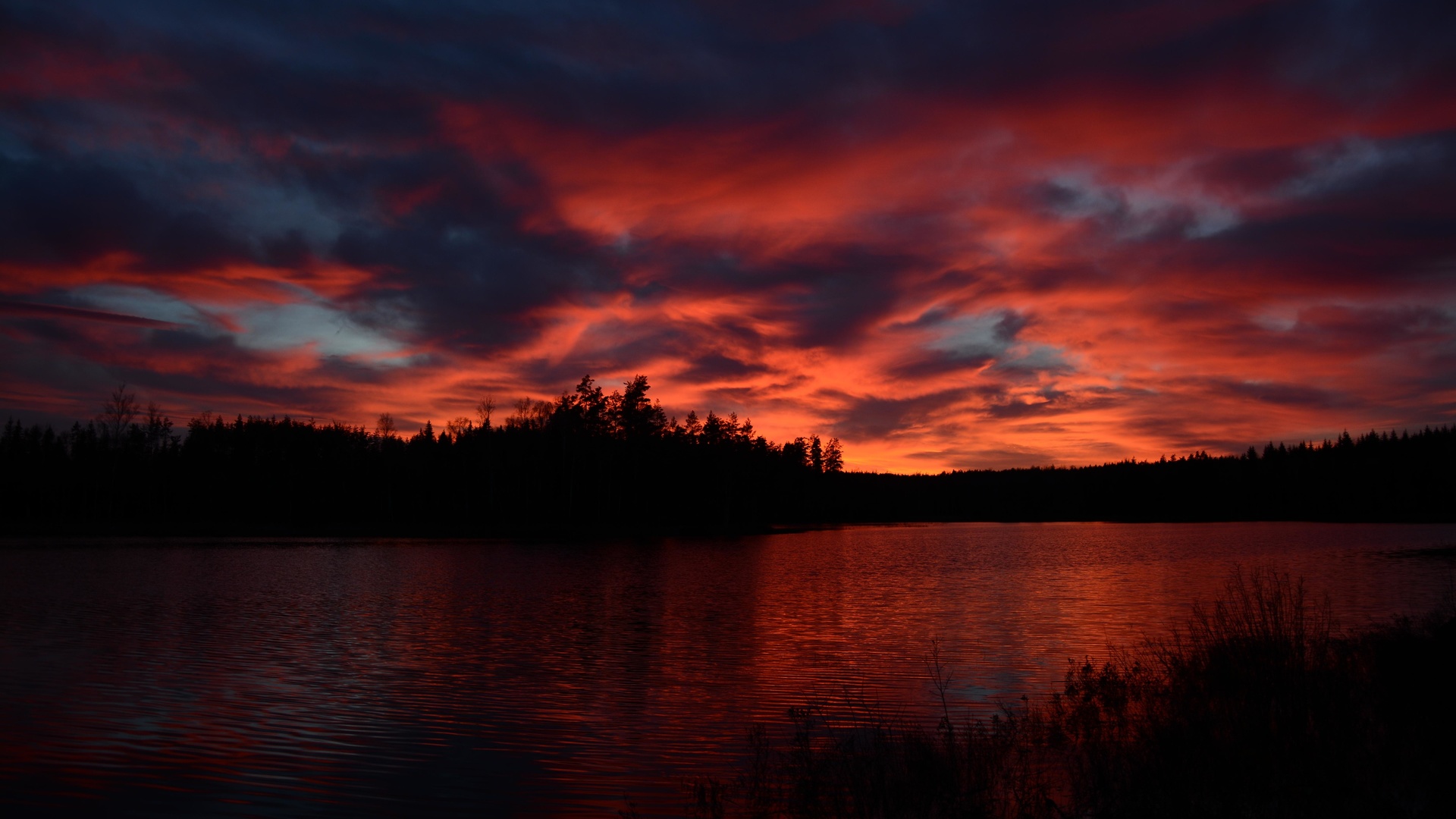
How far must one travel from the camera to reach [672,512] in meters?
124

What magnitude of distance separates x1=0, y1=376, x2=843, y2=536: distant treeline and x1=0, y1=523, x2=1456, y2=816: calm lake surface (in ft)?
205

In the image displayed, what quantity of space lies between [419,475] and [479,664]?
401ft

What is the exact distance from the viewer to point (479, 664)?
2009cm

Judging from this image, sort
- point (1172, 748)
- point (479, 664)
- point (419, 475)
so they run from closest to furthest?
point (1172, 748)
point (479, 664)
point (419, 475)

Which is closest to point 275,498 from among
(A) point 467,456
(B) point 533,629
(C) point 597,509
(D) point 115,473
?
(D) point 115,473

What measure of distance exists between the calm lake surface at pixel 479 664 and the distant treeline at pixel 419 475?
205 ft

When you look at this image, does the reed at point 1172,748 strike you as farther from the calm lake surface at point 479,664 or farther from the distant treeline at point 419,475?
the distant treeline at point 419,475

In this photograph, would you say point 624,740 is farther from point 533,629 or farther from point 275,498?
point 275,498

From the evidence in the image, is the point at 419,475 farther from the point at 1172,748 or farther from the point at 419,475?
the point at 1172,748

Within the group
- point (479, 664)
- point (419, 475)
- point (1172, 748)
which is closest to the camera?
point (1172, 748)

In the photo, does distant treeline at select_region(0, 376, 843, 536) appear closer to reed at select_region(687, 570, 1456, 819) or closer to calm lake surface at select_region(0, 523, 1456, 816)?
calm lake surface at select_region(0, 523, 1456, 816)

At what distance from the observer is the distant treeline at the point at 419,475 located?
384ft

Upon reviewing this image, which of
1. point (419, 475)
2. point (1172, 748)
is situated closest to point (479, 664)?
point (1172, 748)

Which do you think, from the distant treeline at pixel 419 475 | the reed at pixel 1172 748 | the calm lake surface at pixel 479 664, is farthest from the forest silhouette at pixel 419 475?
the reed at pixel 1172 748
